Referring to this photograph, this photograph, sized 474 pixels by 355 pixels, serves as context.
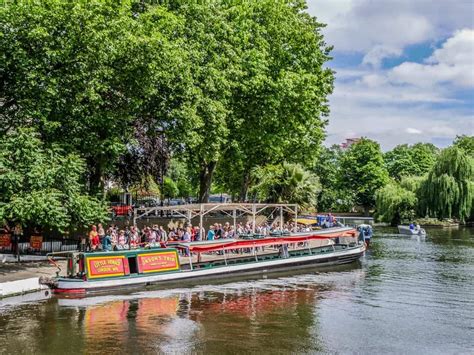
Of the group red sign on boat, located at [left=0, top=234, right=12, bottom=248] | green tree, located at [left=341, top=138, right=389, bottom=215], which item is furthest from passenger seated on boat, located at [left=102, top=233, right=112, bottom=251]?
green tree, located at [left=341, top=138, right=389, bottom=215]

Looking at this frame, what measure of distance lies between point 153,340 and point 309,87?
29.4 m

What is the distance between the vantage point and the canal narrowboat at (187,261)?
85.6 feet

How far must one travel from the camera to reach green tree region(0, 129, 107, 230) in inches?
1032

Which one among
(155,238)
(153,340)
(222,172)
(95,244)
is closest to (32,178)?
(95,244)

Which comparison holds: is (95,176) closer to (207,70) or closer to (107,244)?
(107,244)

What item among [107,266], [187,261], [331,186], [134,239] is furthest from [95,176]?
[331,186]

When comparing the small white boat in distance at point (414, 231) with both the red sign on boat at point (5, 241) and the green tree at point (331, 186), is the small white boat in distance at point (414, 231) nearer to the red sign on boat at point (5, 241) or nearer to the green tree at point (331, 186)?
the green tree at point (331, 186)

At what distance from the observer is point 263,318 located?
71.6ft

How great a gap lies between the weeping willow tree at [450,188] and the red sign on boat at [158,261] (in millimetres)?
53183

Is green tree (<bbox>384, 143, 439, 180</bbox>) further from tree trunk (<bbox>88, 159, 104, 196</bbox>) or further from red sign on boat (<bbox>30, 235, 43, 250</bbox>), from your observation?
red sign on boat (<bbox>30, 235, 43, 250</bbox>)

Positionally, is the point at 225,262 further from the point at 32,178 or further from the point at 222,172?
the point at 222,172

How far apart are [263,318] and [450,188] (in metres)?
58.0

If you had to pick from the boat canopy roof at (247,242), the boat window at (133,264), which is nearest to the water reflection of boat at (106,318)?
the boat window at (133,264)

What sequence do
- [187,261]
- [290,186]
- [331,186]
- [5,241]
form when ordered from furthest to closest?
[331,186], [290,186], [187,261], [5,241]
